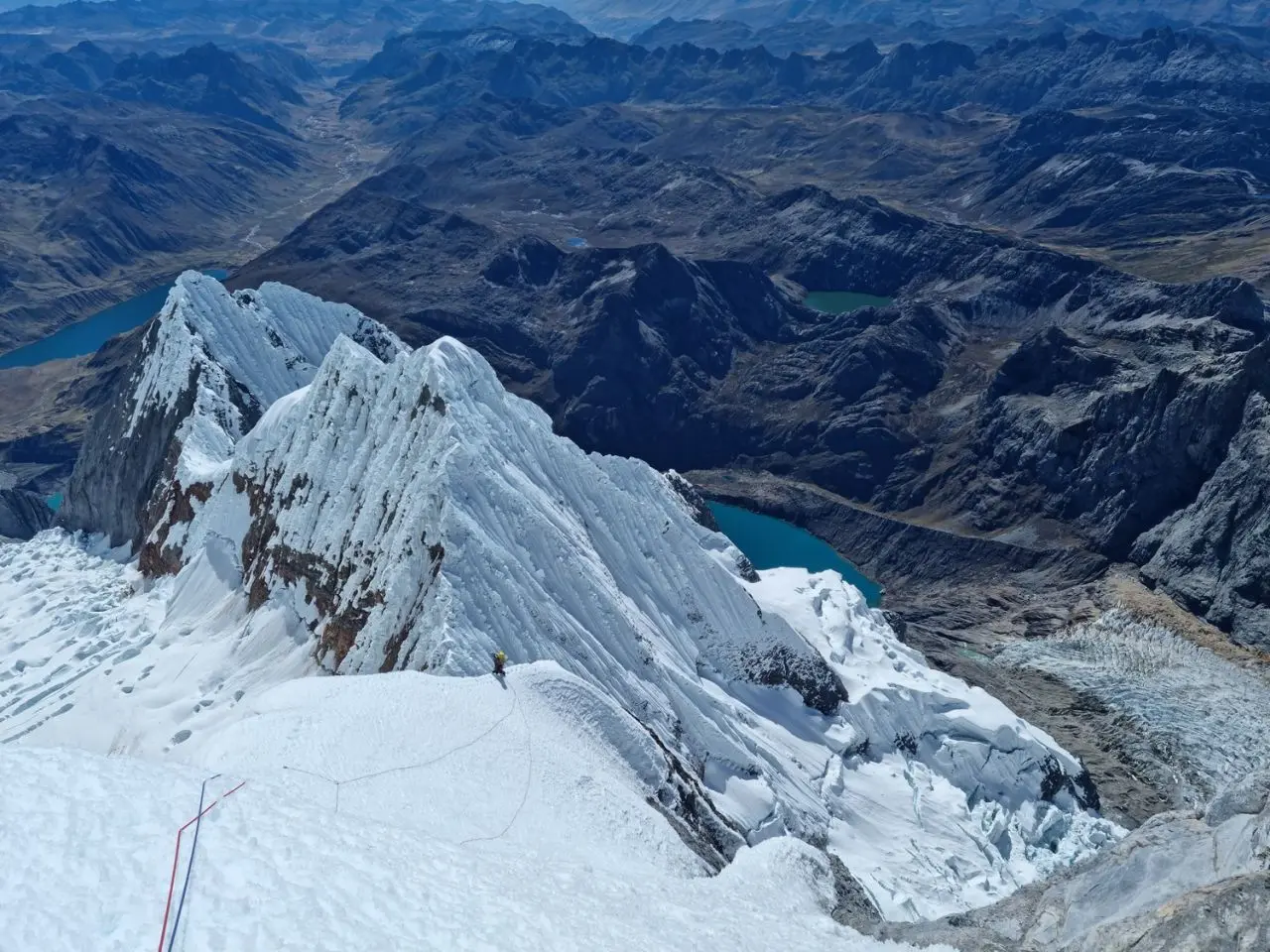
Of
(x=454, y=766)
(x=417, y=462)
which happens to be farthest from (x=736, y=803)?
(x=417, y=462)

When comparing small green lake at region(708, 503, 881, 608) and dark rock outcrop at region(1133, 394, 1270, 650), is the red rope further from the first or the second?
dark rock outcrop at region(1133, 394, 1270, 650)

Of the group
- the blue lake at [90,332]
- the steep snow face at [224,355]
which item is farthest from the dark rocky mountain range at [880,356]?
the steep snow face at [224,355]

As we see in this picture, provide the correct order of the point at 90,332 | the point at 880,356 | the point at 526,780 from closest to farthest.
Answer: the point at 526,780
the point at 880,356
the point at 90,332

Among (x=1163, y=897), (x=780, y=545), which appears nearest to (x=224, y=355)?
(x=780, y=545)

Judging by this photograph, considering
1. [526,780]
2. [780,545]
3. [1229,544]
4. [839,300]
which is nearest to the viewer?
[526,780]

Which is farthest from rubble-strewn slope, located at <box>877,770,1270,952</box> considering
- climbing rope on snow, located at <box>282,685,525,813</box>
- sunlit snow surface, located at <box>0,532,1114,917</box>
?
climbing rope on snow, located at <box>282,685,525,813</box>

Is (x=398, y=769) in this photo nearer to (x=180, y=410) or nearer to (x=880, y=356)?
(x=180, y=410)

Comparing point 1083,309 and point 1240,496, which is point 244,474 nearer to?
point 1240,496
